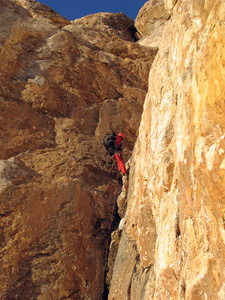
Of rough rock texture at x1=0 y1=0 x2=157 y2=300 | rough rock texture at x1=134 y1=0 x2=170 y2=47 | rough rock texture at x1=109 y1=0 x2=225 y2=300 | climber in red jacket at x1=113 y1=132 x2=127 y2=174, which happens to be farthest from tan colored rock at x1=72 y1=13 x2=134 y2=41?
rough rock texture at x1=109 y1=0 x2=225 y2=300

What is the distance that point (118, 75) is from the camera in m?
10.7

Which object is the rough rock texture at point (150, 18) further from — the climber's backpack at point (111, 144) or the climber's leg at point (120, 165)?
the climber's leg at point (120, 165)

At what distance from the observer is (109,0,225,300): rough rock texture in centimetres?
259

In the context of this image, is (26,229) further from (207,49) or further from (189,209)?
(207,49)

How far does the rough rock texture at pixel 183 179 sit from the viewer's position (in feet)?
8.51

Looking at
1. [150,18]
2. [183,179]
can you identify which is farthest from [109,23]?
[183,179]

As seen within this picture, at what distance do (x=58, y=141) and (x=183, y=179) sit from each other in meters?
5.36

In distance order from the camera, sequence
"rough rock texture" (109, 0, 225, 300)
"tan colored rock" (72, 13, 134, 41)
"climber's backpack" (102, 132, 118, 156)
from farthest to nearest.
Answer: "tan colored rock" (72, 13, 134, 41) → "climber's backpack" (102, 132, 118, 156) → "rough rock texture" (109, 0, 225, 300)

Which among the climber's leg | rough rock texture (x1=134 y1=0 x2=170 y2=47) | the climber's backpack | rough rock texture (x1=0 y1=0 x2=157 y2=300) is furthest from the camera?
rough rock texture (x1=134 y1=0 x2=170 y2=47)

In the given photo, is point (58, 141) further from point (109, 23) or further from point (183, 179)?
point (109, 23)

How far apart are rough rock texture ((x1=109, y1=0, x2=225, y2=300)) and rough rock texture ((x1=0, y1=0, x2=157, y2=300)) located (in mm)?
1058

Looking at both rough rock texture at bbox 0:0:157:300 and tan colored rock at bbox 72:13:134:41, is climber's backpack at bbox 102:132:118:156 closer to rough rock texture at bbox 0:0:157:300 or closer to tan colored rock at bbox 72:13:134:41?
rough rock texture at bbox 0:0:157:300

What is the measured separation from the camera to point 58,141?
830cm

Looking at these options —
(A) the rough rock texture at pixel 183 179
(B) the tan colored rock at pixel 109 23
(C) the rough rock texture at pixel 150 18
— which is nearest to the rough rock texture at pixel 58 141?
(A) the rough rock texture at pixel 183 179
